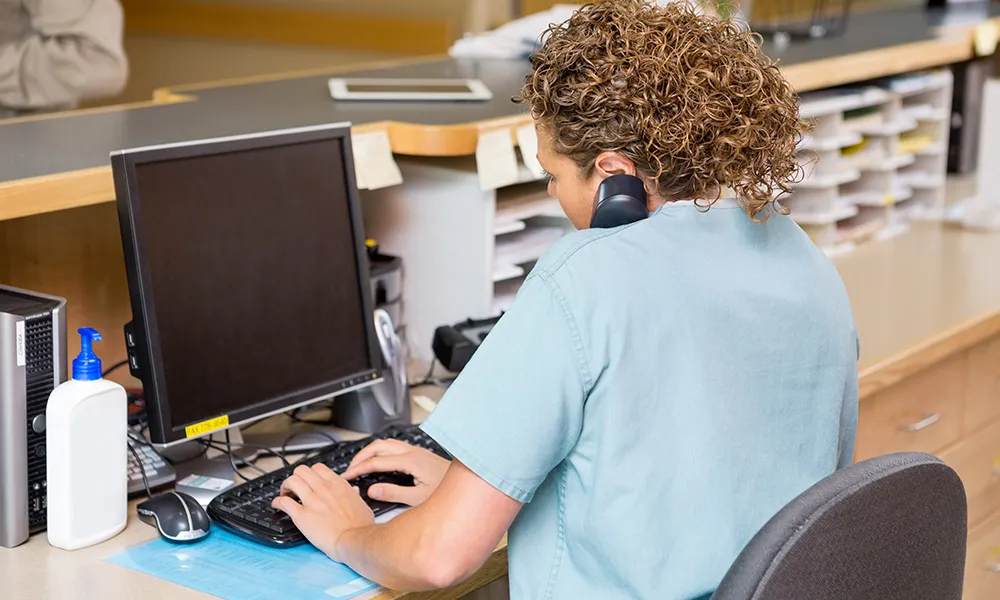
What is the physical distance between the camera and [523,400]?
36.4 inches

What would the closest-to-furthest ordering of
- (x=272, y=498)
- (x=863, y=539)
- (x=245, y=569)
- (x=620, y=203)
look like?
(x=863, y=539)
(x=620, y=203)
(x=245, y=569)
(x=272, y=498)

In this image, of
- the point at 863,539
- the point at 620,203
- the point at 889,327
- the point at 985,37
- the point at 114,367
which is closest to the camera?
the point at 863,539

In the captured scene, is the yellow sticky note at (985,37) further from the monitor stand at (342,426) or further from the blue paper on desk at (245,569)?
the blue paper on desk at (245,569)

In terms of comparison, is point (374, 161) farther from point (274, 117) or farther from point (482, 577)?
point (482, 577)

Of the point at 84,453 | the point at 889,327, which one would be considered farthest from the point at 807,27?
the point at 84,453

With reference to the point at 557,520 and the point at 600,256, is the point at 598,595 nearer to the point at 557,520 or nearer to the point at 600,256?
the point at 557,520

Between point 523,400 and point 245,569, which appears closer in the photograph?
point 523,400

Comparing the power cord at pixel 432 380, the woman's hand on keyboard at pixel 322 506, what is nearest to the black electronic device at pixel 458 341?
the power cord at pixel 432 380

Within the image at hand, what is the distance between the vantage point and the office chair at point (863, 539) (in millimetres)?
821

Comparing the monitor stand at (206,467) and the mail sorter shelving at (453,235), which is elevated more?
the mail sorter shelving at (453,235)

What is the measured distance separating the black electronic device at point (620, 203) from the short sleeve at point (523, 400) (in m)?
0.09

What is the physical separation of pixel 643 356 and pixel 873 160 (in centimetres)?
167

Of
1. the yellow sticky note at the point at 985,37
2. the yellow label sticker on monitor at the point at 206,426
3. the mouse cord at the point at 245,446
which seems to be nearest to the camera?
the yellow label sticker on monitor at the point at 206,426

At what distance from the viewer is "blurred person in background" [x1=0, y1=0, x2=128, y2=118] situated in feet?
8.54
